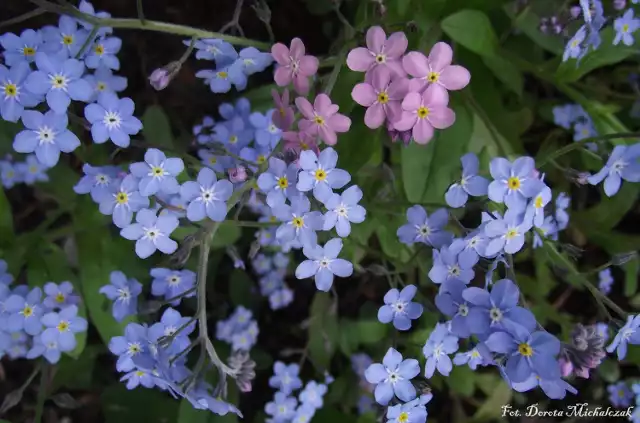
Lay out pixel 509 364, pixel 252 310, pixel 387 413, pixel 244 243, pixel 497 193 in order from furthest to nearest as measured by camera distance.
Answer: pixel 252 310 → pixel 244 243 → pixel 387 413 → pixel 497 193 → pixel 509 364

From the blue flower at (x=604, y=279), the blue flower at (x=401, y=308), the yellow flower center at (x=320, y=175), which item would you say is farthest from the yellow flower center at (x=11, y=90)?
the blue flower at (x=604, y=279)

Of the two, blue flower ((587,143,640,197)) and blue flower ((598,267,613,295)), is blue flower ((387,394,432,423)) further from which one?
blue flower ((598,267,613,295))

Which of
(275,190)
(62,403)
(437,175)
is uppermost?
(275,190)

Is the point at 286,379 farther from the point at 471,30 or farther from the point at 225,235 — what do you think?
the point at 471,30

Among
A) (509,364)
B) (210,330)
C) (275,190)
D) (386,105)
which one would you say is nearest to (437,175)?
(386,105)

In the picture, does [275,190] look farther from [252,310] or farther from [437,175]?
[252,310]
